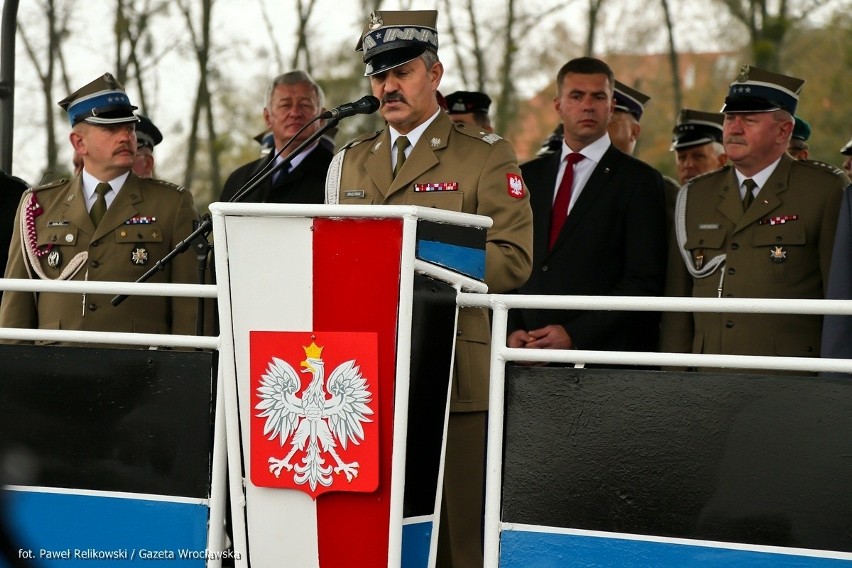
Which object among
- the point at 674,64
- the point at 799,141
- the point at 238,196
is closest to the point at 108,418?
the point at 238,196

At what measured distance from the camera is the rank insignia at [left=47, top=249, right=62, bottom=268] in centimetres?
527

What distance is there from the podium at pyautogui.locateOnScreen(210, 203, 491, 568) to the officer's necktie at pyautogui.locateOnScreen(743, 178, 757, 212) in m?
2.21

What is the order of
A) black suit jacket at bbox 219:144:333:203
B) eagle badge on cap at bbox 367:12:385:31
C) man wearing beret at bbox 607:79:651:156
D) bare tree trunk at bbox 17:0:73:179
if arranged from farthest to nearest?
bare tree trunk at bbox 17:0:73:179
man wearing beret at bbox 607:79:651:156
black suit jacket at bbox 219:144:333:203
eagle badge on cap at bbox 367:12:385:31

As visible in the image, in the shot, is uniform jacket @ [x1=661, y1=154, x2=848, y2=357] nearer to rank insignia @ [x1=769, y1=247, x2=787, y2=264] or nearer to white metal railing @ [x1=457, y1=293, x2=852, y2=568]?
rank insignia @ [x1=769, y1=247, x2=787, y2=264]

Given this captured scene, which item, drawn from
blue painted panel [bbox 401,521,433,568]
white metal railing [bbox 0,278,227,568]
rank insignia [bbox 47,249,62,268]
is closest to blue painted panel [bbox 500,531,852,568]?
blue painted panel [bbox 401,521,433,568]

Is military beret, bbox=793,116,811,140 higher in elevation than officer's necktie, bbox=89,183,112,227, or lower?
higher

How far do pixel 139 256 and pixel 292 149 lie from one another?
40.7 inches

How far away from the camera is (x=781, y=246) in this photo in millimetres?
4945

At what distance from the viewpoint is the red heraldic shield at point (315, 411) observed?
313cm

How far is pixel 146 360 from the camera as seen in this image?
12.1 ft

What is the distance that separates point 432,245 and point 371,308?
228 millimetres

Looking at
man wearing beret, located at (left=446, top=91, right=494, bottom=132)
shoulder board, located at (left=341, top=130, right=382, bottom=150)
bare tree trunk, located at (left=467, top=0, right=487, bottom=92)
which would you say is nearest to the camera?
shoulder board, located at (left=341, top=130, right=382, bottom=150)

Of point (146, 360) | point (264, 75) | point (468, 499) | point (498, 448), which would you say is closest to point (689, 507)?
point (498, 448)

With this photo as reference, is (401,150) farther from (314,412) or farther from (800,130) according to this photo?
(800,130)
